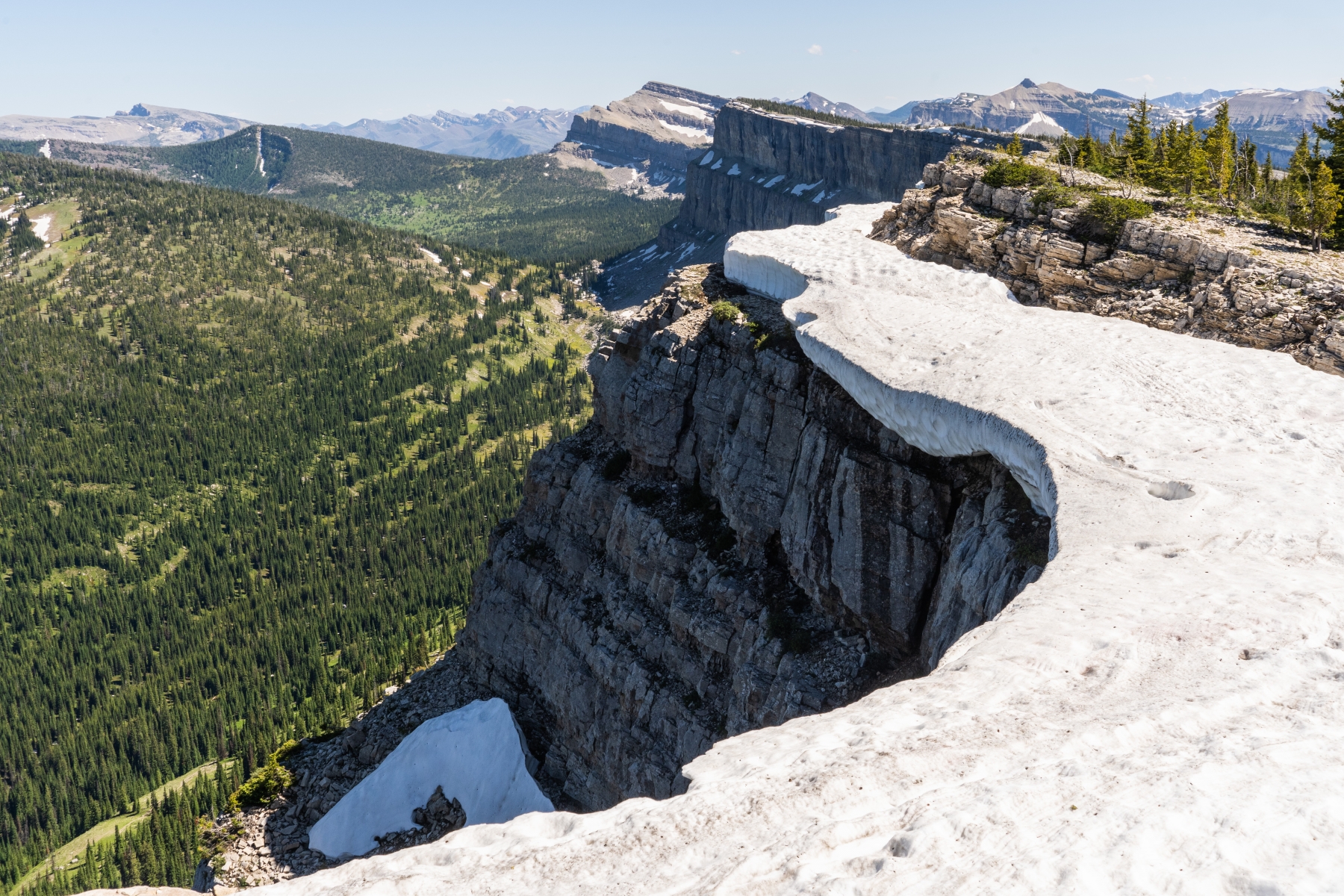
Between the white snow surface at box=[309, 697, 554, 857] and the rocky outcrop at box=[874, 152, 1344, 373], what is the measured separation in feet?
120

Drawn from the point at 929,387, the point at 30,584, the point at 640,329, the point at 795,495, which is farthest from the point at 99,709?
the point at 929,387

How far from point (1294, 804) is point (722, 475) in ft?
99.9

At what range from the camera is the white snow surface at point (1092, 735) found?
11.4m

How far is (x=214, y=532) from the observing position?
134 m

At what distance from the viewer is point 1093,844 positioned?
37.1 feet

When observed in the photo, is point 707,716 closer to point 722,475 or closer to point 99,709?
point 722,475

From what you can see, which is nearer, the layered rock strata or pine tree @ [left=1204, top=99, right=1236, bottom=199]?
the layered rock strata

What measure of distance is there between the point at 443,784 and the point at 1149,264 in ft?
148

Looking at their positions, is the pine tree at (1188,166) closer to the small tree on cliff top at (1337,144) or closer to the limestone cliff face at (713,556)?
the small tree on cliff top at (1337,144)

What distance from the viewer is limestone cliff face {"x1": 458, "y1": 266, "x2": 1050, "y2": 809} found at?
29.9 m

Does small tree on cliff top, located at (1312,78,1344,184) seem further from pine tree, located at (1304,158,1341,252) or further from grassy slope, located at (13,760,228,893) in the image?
grassy slope, located at (13,760,228,893)

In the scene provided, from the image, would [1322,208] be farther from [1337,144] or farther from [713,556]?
[713,556]

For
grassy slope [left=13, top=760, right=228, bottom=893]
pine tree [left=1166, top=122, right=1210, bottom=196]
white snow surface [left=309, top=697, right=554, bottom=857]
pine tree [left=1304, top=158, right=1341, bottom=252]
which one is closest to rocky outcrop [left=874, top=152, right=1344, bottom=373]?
pine tree [left=1304, top=158, right=1341, bottom=252]

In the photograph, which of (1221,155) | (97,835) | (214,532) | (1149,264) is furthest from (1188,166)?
(214,532)
